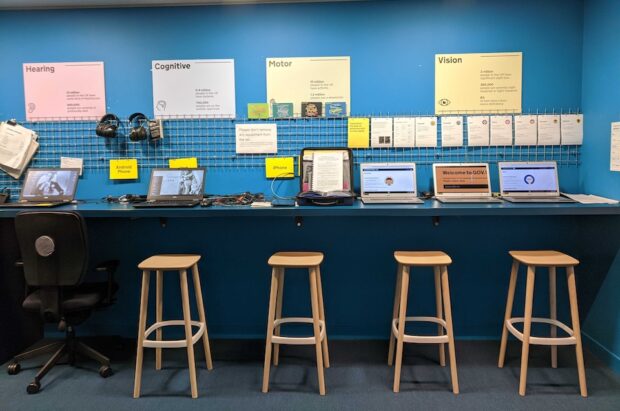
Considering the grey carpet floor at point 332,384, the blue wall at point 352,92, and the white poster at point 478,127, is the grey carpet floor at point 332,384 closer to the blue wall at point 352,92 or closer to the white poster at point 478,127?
the blue wall at point 352,92

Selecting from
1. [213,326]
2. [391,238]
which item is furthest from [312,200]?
[213,326]

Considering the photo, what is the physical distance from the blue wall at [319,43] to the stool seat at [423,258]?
0.60m

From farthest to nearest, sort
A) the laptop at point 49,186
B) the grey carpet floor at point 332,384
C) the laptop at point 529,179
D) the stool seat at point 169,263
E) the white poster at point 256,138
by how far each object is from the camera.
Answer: the white poster at point 256,138 < the laptop at point 49,186 < the laptop at point 529,179 < the stool seat at point 169,263 < the grey carpet floor at point 332,384

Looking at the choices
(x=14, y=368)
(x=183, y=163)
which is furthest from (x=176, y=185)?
(x=14, y=368)

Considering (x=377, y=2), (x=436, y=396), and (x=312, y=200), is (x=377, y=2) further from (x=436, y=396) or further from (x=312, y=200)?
(x=436, y=396)

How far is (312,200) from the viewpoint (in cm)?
253

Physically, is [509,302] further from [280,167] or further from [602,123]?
[280,167]

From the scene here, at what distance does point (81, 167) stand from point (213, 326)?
1.43m

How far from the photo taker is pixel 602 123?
8.62 ft

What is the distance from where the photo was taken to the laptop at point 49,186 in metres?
2.83

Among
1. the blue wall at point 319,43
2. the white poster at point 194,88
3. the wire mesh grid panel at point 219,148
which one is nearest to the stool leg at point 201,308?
the blue wall at point 319,43

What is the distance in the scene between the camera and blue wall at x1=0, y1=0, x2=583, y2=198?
283 centimetres

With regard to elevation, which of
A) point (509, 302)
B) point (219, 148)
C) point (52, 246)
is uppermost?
point (219, 148)

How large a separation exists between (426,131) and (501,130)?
49 centimetres
